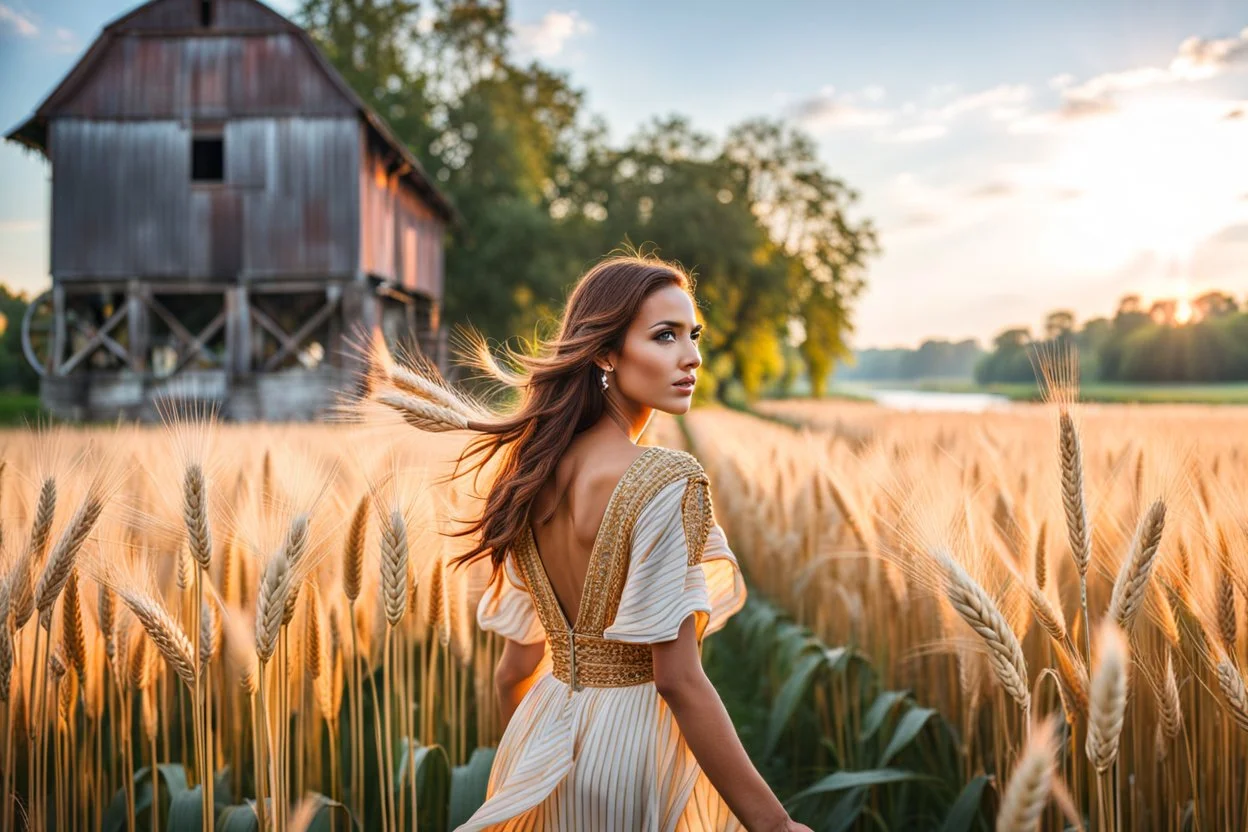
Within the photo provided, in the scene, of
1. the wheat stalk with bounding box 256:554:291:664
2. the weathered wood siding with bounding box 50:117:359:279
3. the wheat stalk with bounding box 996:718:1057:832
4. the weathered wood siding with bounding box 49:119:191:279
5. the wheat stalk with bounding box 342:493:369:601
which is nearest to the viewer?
the wheat stalk with bounding box 996:718:1057:832

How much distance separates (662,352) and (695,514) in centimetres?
37

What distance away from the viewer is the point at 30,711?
7.52ft

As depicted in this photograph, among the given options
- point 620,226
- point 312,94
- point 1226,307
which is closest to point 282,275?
point 312,94

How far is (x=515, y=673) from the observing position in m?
2.39

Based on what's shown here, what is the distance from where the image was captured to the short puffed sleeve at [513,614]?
235 centimetres

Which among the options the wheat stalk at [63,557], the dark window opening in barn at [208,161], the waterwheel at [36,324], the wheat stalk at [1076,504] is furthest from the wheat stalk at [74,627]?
the dark window opening in barn at [208,161]

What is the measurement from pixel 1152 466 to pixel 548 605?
1.66m

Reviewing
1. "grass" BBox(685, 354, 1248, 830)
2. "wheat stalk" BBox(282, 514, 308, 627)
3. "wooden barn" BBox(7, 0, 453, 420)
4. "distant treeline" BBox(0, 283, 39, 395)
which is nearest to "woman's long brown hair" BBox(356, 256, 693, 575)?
"wheat stalk" BBox(282, 514, 308, 627)

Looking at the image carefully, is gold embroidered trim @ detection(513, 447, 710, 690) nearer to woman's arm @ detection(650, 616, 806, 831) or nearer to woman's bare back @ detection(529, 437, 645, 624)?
woman's bare back @ detection(529, 437, 645, 624)

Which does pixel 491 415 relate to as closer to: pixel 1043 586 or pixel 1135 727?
pixel 1043 586

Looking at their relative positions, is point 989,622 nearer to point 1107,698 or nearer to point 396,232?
point 1107,698

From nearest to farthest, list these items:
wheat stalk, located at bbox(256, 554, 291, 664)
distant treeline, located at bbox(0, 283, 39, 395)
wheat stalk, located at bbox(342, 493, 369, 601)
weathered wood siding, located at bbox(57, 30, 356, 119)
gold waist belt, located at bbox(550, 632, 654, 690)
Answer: wheat stalk, located at bbox(256, 554, 291, 664) → gold waist belt, located at bbox(550, 632, 654, 690) → wheat stalk, located at bbox(342, 493, 369, 601) → weathered wood siding, located at bbox(57, 30, 356, 119) → distant treeline, located at bbox(0, 283, 39, 395)

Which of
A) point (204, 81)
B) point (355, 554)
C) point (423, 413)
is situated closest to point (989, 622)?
point (423, 413)

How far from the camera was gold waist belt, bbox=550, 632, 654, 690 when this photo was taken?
1966mm
